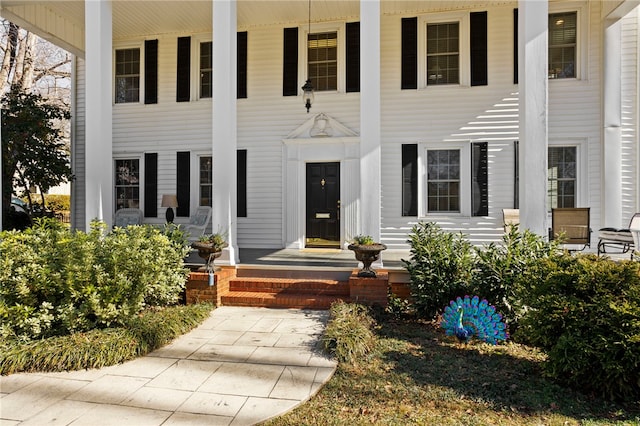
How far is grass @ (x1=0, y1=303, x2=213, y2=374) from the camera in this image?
11.1 feet

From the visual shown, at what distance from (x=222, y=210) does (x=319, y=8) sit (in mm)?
4906

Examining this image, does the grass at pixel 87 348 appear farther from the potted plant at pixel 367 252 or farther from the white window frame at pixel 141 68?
the white window frame at pixel 141 68

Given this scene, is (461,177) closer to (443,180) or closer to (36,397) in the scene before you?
(443,180)

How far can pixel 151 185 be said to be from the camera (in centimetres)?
907

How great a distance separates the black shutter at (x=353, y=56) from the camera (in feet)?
26.5

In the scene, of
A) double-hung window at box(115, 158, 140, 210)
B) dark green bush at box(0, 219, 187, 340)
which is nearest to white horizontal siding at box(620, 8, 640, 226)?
dark green bush at box(0, 219, 187, 340)

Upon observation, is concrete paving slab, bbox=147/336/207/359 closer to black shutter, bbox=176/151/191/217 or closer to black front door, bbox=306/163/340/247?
black front door, bbox=306/163/340/247

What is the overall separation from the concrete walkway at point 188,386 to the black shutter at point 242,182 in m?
4.60

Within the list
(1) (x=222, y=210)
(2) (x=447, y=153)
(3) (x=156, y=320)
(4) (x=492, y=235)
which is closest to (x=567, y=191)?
(4) (x=492, y=235)

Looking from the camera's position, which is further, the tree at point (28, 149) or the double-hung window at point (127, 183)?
the double-hung window at point (127, 183)

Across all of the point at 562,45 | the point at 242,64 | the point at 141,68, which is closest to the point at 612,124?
the point at 562,45

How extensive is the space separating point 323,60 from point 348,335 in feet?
21.6

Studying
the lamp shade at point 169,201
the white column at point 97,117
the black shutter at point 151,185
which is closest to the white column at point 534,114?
the white column at point 97,117

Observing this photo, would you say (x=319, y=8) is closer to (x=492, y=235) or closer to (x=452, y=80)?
(x=452, y=80)
